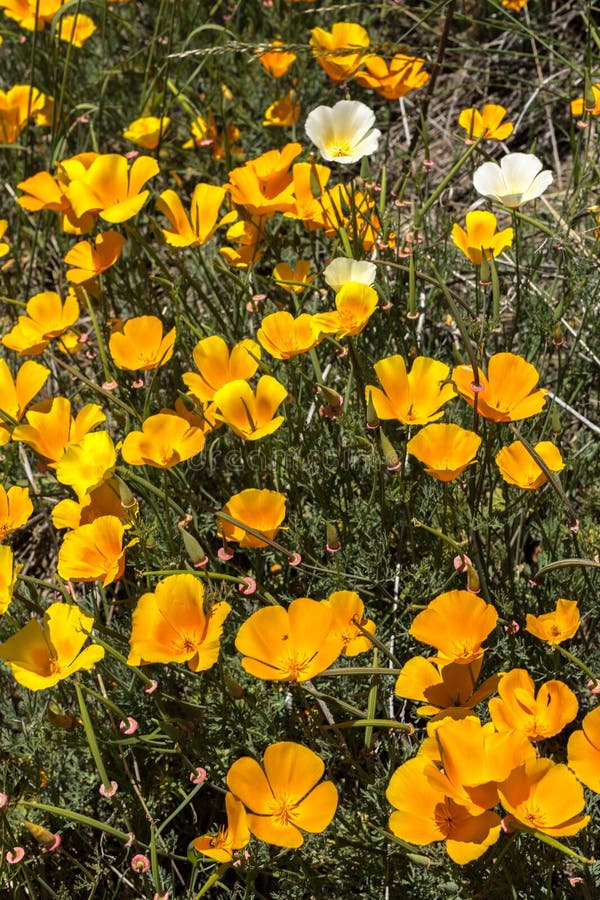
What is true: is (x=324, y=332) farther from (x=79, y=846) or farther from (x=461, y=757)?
(x=79, y=846)

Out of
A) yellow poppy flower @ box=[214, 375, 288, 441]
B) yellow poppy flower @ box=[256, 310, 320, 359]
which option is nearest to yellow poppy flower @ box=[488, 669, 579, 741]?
yellow poppy flower @ box=[214, 375, 288, 441]

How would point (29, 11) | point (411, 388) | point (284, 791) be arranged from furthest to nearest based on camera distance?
point (29, 11) → point (411, 388) → point (284, 791)

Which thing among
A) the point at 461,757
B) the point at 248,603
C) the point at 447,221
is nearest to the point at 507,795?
the point at 461,757

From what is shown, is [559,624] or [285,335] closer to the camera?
[559,624]

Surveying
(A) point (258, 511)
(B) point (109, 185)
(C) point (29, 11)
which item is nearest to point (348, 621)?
(A) point (258, 511)

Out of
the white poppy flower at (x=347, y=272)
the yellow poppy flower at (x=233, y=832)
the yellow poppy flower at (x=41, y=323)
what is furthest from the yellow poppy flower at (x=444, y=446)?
the yellow poppy flower at (x=41, y=323)

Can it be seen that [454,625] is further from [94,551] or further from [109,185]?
[109,185]
